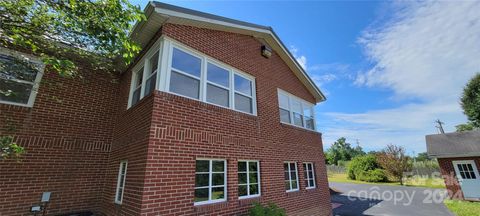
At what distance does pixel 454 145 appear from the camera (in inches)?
686

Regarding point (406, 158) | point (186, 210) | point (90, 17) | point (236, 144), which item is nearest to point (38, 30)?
point (90, 17)

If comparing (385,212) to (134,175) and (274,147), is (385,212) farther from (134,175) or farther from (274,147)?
(134,175)

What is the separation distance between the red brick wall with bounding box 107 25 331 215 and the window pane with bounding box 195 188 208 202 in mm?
242

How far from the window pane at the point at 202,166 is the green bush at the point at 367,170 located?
27079 millimetres

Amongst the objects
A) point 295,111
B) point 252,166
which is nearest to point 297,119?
point 295,111

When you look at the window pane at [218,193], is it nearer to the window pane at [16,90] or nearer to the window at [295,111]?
the window at [295,111]

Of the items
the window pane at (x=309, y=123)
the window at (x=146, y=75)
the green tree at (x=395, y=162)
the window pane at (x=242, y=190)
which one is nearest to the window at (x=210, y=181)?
the window pane at (x=242, y=190)

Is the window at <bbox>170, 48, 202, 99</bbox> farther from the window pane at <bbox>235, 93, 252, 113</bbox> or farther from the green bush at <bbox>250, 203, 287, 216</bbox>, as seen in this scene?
the green bush at <bbox>250, 203, 287, 216</bbox>

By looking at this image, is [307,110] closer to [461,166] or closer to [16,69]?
[16,69]

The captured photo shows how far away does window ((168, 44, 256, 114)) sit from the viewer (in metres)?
5.84

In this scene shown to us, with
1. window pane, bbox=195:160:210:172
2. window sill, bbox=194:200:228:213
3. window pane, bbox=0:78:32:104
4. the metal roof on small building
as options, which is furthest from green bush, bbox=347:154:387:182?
window pane, bbox=0:78:32:104

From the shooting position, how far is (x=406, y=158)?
23750 millimetres

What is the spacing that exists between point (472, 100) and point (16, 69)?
41.9 metres

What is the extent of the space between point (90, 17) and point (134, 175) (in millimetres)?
3441
